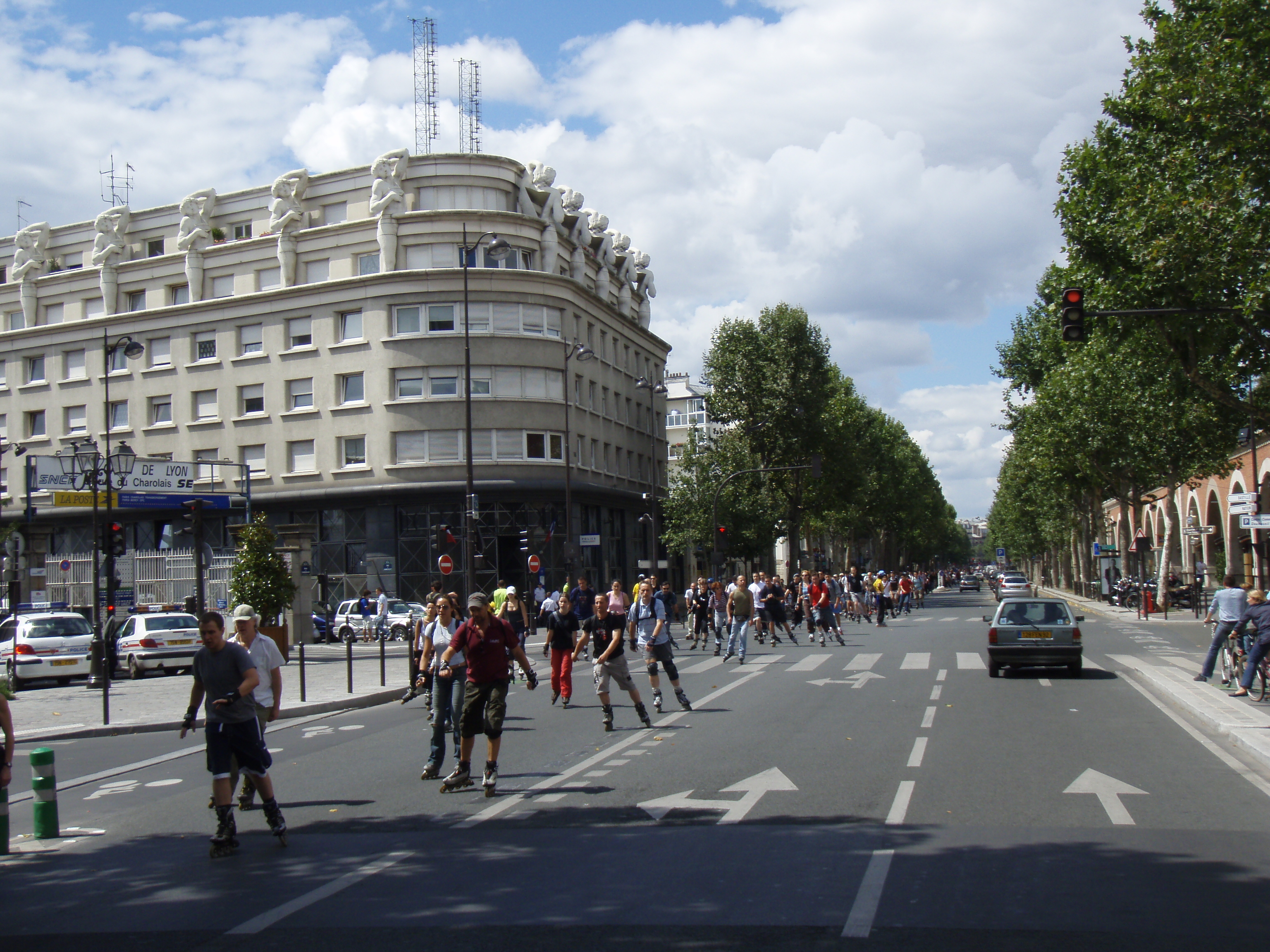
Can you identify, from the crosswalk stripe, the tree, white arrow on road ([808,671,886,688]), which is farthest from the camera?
the tree

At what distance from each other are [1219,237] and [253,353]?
3927cm

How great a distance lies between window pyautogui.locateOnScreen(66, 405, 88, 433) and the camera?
53438mm

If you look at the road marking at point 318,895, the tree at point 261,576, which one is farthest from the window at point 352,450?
the road marking at point 318,895

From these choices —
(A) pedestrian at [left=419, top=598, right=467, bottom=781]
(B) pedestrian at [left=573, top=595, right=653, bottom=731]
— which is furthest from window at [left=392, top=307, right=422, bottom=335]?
(A) pedestrian at [left=419, top=598, right=467, bottom=781]

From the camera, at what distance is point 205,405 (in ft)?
168

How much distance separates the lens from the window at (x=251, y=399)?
50031mm

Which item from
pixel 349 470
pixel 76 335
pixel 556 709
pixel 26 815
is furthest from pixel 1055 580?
pixel 26 815

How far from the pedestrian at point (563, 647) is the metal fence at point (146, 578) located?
1952cm

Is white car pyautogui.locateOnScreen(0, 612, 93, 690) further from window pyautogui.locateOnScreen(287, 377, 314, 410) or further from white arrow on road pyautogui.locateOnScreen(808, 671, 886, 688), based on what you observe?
window pyautogui.locateOnScreen(287, 377, 314, 410)

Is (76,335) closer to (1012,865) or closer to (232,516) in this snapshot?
(232,516)

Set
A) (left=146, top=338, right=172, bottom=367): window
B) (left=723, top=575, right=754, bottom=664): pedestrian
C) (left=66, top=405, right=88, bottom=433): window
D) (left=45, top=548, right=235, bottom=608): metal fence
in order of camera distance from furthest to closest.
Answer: (left=66, top=405, right=88, bottom=433): window
(left=146, top=338, right=172, bottom=367): window
(left=45, top=548, right=235, bottom=608): metal fence
(left=723, top=575, right=754, bottom=664): pedestrian

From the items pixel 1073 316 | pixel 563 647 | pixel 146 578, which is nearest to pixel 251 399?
pixel 146 578

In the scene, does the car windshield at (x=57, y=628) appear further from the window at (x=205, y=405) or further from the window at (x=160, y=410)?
the window at (x=160, y=410)

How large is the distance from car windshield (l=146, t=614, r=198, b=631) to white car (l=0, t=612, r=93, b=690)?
126 centimetres
